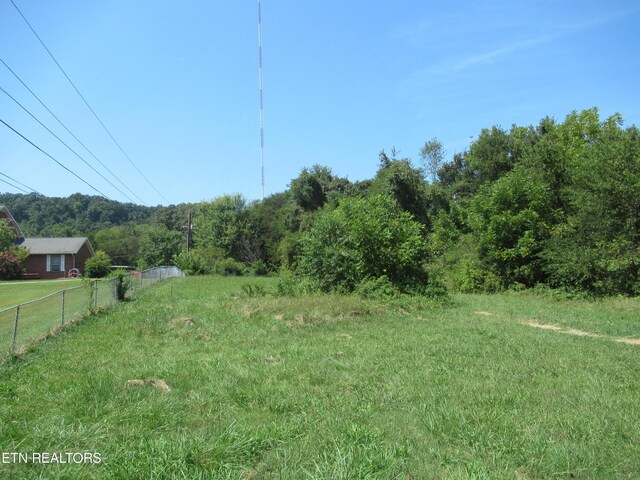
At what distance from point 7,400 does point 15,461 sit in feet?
7.39

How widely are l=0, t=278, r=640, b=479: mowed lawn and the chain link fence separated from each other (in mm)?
476

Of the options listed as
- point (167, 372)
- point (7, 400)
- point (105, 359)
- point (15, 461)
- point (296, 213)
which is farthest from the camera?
point (296, 213)

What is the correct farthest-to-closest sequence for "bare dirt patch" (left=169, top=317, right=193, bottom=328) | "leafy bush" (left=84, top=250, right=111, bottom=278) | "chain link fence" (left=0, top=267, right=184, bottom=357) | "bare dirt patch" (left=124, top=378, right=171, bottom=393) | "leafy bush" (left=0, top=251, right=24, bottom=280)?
"leafy bush" (left=84, top=250, right=111, bottom=278), "leafy bush" (left=0, top=251, right=24, bottom=280), "bare dirt patch" (left=169, top=317, right=193, bottom=328), "chain link fence" (left=0, top=267, right=184, bottom=357), "bare dirt patch" (left=124, top=378, right=171, bottom=393)

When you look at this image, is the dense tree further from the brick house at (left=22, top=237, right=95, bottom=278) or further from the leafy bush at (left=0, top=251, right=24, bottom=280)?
the leafy bush at (left=0, top=251, right=24, bottom=280)

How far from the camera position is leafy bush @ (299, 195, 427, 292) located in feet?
64.8

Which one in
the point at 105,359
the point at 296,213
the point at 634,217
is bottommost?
the point at 105,359

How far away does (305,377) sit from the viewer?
22.0 ft

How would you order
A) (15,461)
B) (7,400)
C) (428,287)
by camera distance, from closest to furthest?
1. (15,461)
2. (7,400)
3. (428,287)

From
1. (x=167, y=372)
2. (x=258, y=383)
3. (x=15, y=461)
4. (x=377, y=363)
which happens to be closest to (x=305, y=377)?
(x=258, y=383)

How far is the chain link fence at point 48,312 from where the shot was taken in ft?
29.9

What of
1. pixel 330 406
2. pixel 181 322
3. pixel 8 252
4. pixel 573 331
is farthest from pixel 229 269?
pixel 330 406

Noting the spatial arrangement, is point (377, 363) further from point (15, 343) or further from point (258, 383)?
point (15, 343)

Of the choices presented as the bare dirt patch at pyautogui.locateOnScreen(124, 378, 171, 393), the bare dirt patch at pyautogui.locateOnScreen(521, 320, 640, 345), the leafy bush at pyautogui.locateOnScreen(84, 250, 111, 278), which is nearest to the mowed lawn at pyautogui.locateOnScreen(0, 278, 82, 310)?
the bare dirt patch at pyautogui.locateOnScreen(124, 378, 171, 393)

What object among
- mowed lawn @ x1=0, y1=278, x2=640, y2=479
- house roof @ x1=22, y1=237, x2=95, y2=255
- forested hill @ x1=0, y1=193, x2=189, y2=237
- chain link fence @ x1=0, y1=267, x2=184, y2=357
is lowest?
mowed lawn @ x1=0, y1=278, x2=640, y2=479
